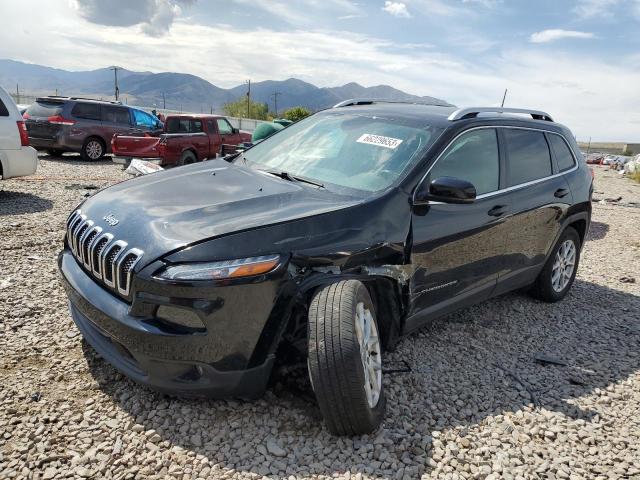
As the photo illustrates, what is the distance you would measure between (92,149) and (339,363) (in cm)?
1394

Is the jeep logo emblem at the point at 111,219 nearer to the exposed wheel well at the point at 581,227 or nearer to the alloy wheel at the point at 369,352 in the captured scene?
the alloy wheel at the point at 369,352

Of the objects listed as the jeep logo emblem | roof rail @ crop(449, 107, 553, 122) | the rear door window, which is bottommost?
the jeep logo emblem

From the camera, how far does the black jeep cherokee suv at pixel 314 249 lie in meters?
2.49

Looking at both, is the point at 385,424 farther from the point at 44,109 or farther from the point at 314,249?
the point at 44,109

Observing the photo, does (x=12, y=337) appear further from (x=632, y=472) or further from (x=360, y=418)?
(x=632, y=472)

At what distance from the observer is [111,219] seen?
2898mm

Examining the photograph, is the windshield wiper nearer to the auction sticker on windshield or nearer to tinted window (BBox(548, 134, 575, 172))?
the auction sticker on windshield

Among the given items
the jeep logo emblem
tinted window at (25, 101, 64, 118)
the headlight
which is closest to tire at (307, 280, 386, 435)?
the headlight

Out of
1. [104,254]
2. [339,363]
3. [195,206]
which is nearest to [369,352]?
[339,363]

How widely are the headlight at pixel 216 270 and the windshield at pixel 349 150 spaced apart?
40.9 inches

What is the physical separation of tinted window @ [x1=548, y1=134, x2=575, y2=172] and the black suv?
12558mm

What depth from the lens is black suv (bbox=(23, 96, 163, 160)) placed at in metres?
13.9

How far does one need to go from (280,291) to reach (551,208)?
3081 millimetres

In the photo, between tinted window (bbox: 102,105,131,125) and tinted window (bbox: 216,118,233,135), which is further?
tinted window (bbox: 216,118,233,135)
